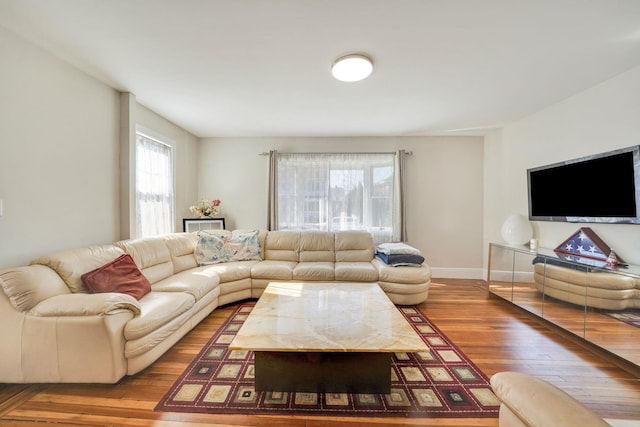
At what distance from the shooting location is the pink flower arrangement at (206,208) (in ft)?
13.4

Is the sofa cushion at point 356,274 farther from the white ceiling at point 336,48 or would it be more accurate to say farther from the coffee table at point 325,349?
the white ceiling at point 336,48

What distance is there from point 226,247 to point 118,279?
1513 millimetres

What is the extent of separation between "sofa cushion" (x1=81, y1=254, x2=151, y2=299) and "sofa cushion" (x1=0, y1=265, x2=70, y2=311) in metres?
0.20

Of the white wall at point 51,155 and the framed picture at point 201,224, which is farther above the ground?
the white wall at point 51,155

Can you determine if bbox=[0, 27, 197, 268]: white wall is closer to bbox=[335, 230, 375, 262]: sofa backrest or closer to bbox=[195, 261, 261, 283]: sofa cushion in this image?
bbox=[195, 261, 261, 283]: sofa cushion

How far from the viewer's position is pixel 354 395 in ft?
5.31

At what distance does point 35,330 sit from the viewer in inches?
62.6

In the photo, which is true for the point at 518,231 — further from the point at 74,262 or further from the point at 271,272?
the point at 74,262

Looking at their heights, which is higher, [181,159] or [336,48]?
[336,48]

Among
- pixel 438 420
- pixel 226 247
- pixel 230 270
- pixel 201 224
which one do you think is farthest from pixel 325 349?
pixel 201 224

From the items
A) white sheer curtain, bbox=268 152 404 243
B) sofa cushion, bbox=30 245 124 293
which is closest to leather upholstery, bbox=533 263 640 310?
white sheer curtain, bbox=268 152 404 243

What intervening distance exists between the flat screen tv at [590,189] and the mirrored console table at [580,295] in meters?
0.52

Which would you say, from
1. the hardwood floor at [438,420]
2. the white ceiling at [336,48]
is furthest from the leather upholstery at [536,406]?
the white ceiling at [336,48]

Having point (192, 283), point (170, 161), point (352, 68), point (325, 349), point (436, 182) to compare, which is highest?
point (352, 68)
